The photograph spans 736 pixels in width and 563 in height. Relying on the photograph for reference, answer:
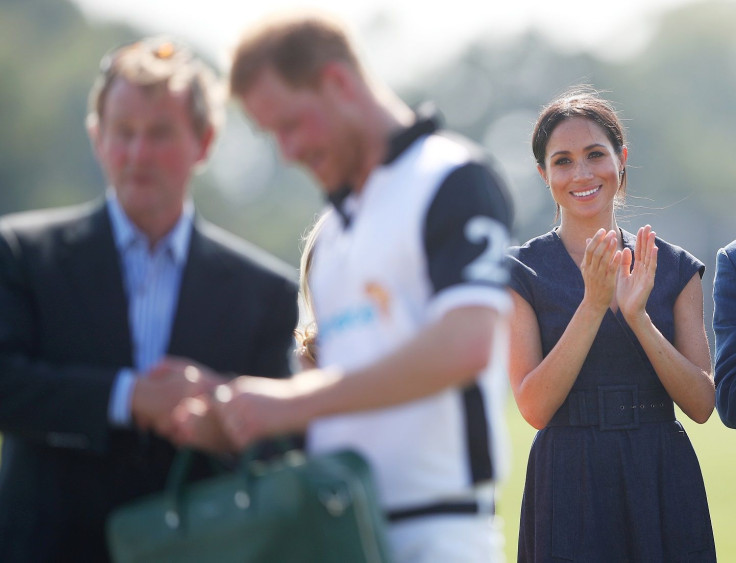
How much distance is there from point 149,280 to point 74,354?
0.27 metres

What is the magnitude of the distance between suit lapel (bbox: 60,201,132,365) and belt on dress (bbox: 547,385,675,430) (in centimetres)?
224

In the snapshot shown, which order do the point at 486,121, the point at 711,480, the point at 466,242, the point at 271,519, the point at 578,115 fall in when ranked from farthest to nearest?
the point at 486,121
the point at 711,480
the point at 578,115
the point at 466,242
the point at 271,519

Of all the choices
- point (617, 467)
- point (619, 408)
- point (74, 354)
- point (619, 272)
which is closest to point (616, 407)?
point (619, 408)

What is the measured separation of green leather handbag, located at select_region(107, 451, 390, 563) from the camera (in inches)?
103

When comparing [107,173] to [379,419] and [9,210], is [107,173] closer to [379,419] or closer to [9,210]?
[379,419]

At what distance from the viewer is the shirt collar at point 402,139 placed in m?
2.94

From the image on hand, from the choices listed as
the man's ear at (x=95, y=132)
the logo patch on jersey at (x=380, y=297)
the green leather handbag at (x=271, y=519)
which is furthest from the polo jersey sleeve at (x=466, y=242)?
the man's ear at (x=95, y=132)

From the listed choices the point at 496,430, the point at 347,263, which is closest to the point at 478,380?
the point at 496,430

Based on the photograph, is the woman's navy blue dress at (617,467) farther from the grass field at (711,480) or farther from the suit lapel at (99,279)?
the grass field at (711,480)

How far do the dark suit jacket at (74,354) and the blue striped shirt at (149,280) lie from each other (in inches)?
1.1

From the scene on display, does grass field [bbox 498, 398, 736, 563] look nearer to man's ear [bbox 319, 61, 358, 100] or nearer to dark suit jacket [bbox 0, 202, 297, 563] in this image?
dark suit jacket [bbox 0, 202, 297, 563]

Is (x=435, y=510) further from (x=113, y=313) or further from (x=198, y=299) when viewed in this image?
(x=113, y=313)

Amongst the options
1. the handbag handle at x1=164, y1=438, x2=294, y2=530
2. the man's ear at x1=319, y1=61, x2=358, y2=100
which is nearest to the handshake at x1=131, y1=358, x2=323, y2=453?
the handbag handle at x1=164, y1=438, x2=294, y2=530

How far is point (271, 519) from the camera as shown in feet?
8.68
